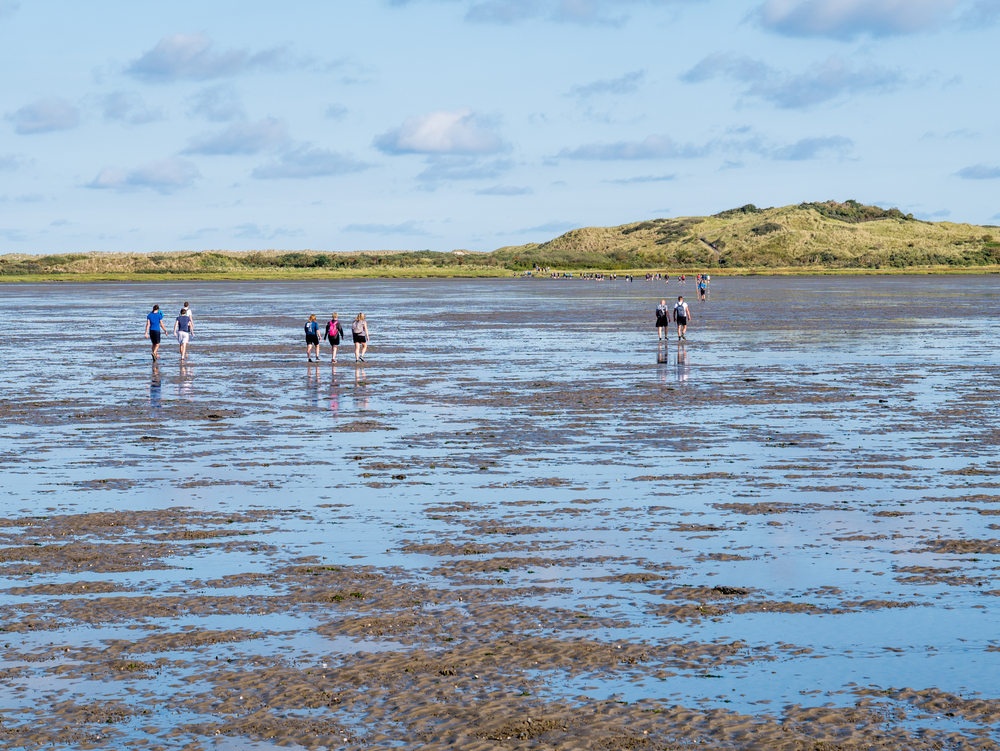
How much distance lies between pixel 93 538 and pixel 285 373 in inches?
845

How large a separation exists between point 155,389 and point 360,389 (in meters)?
5.06

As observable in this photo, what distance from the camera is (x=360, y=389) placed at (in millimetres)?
30547

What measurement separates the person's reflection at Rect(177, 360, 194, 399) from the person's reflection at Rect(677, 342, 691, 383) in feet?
40.1

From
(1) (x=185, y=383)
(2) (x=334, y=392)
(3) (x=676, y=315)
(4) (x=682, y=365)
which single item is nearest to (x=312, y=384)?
(2) (x=334, y=392)

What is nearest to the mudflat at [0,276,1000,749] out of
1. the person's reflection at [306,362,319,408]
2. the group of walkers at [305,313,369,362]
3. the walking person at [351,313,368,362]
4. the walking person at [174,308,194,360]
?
the person's reflection at [306,362,319,408]

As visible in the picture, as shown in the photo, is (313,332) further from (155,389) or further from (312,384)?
(155,389)

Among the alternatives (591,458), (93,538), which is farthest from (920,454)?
A: (93,538)

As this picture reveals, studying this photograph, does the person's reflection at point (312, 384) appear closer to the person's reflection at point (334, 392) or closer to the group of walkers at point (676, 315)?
the person's reflection at point (334, 392)

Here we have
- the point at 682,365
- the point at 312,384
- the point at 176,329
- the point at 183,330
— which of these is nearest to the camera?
the point at 312,384

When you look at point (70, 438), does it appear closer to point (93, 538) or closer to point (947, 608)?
point (93, 538)

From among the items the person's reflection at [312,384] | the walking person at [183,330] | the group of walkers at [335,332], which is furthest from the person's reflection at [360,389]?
the walking person at [183,330]

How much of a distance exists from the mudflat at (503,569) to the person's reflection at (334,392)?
0.22 metres

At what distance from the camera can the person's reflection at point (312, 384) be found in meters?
28.0

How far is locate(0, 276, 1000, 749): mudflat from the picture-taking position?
851 cm
